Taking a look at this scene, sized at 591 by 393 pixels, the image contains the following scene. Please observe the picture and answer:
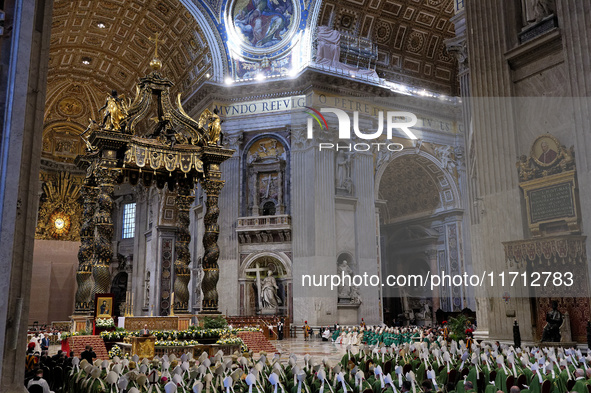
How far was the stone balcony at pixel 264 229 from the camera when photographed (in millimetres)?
20844

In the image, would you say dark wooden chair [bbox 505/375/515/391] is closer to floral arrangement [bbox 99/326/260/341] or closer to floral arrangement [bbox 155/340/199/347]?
floral arrangement [bbox 155/340/199/347]

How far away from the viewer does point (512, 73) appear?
11.2 metres

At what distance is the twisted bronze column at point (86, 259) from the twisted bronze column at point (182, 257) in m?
2.17

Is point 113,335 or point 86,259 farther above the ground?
point 86,259

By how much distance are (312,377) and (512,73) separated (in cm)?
814

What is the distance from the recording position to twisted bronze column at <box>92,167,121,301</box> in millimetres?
12664

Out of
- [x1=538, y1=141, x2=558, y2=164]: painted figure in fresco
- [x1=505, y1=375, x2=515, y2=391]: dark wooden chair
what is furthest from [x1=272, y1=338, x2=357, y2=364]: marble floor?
[x1=505, y1=375, x2=515, y2=391]: dark wooden chair

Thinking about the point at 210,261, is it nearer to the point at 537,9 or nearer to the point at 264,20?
the point at 537,9

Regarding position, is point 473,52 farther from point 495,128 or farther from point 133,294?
point 133,294

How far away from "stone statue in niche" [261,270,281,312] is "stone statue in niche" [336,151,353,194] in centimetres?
460

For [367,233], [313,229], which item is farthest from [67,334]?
[367,233]

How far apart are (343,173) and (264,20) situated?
7.49 meters

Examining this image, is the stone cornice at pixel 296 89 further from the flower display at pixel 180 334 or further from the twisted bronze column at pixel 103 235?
the flower display at pixel 180 334

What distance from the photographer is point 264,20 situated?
22.8 m
